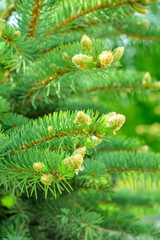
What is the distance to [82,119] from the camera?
10.2 inches

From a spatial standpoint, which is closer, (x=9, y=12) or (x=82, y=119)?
(x=82, y=119)

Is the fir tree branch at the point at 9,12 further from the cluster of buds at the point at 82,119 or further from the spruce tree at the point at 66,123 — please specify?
the cluster of buds at the point at 82,119

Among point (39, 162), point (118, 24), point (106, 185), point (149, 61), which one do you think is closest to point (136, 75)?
point (118, 24)

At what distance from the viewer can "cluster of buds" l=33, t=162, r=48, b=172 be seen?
270mm

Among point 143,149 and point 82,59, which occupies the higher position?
point 82,59

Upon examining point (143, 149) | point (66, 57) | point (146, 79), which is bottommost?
point (143, 149)

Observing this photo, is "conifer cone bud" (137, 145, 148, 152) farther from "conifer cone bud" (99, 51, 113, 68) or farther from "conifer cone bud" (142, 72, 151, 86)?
"conifer cone bud" (99, 51, 113, 68)

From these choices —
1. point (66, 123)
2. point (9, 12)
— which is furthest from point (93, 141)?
point (9, 12)

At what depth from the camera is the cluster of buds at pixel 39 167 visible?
0.89 feet

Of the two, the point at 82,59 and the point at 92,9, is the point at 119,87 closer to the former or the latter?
the point at 92,9

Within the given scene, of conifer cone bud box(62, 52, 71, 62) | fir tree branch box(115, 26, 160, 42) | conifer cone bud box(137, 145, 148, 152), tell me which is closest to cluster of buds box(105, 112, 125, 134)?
conifer cone bud box(62, 52, 71, 62)

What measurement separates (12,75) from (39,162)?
29cm

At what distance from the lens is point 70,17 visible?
47 cm

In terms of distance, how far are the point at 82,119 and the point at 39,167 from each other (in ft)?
0.23
